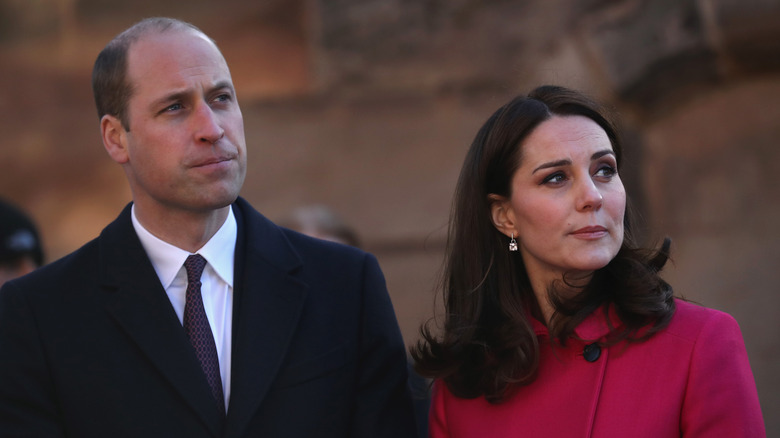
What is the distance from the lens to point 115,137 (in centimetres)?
267

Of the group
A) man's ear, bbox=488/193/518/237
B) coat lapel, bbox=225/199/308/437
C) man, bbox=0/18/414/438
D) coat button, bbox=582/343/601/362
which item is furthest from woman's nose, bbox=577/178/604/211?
coat lapel, bbox=225/199/308/437

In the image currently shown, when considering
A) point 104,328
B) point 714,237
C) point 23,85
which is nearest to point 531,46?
point 714,237

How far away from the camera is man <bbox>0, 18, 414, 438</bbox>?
7.66ft

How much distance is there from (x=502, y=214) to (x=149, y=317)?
1.05 metres


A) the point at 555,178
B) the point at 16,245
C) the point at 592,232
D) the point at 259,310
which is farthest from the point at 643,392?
the point at 16,245

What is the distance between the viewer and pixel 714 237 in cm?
471

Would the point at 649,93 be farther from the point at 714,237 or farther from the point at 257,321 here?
the point at 257,321

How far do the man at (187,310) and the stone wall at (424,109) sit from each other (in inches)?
91.8

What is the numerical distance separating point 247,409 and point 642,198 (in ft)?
9.95

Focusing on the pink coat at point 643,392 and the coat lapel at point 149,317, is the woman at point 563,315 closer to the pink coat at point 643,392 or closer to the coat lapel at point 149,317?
the pink coat at point 643,392

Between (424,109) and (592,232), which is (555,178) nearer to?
(592,232)

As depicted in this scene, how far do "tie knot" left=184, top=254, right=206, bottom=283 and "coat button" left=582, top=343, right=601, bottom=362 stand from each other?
1039 mm

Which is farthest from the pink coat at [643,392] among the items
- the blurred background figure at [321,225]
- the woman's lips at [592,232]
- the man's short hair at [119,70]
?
the blurred background figure at [321,225]

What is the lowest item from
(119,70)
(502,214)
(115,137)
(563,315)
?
(563,315)
